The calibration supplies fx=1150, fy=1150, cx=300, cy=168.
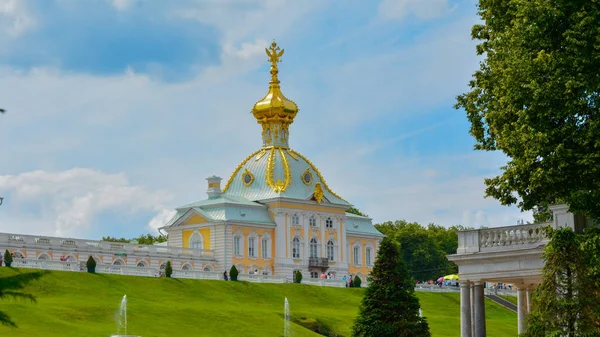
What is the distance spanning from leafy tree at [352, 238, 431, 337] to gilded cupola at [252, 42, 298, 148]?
5777cm

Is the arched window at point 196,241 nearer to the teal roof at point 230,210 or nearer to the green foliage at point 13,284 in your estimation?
the teal roof at point 230,210

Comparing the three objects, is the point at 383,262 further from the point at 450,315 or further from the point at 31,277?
the point at 450,315

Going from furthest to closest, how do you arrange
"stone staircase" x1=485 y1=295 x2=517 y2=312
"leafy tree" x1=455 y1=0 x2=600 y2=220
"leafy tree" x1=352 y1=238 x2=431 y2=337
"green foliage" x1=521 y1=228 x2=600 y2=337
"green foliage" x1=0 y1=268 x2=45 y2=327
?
"stone staircase" x1=485 y1=295 x2=517 y2=312 → "leafy tree" x1=352 y1=238 x2=431 y2=337 → "leafy tree" x1=455 y1=0 x2=600 y2=220 → "green foliage" x1=521 y1=228 x2=600 y2=337 → "green foliage" x1=0 y1=268 x2=45 y2=327

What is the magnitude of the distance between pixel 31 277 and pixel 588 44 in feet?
64.3

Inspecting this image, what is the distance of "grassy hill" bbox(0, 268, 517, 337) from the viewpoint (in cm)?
4756

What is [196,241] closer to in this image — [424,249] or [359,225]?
[359,225]

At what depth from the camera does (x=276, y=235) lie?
87312 mm

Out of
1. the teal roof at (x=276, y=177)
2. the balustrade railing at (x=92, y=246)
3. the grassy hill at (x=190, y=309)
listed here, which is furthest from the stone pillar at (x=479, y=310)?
the teal roof at (x=276, y=177)

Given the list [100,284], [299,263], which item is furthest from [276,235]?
[100,284]

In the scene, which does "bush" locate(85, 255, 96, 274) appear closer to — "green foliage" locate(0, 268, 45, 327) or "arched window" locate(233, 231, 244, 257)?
"arched window" locate(233, 231, 244, 257)

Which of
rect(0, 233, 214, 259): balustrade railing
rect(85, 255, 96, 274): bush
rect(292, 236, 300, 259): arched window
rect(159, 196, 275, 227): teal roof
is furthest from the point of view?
rect(292, 236, 300, 259): arched window

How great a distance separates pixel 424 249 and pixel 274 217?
28236mm

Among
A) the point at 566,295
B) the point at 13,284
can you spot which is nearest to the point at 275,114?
the point at 566,295

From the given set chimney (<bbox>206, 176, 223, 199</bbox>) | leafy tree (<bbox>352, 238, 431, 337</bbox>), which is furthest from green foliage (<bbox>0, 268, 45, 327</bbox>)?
chimney (<bbox>206, 176, 223, 199</bbox>)
